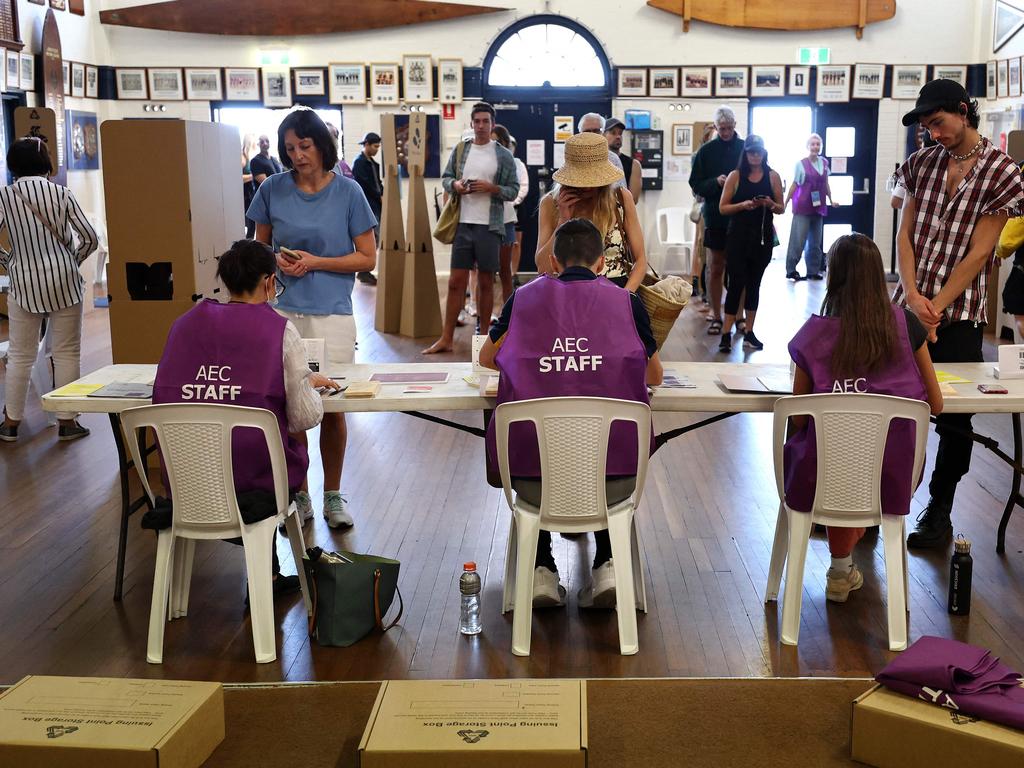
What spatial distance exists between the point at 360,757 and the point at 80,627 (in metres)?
1.46

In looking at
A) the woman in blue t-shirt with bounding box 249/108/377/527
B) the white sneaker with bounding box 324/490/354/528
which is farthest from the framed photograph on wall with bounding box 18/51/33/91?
the white sneaker with bounding box 324/490/354/528

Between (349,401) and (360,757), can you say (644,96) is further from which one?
(360,757)

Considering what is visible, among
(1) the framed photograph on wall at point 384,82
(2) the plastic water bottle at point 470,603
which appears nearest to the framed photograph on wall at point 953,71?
(1) the framed photograph on wall at point 384,82

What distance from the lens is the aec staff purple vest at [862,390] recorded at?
3.16 metres

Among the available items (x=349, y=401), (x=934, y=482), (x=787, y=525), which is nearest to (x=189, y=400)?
(x=349, y=401)

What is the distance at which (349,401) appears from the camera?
3.46 meters

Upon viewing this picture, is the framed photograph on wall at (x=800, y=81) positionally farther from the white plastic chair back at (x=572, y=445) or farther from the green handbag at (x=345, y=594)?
the green handbag at (x=345, y=594)

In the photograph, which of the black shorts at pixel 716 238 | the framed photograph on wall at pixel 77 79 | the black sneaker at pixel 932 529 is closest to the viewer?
the black sneaker at pixel 932 529

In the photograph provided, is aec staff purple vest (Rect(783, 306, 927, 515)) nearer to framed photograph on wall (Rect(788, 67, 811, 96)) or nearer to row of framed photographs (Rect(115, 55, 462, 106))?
row of framed photographs (Rect(115, 55, 462, 106))

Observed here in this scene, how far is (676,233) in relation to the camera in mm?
13305

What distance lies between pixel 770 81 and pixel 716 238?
211 inches

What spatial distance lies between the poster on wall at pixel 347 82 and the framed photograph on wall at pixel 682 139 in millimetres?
3574

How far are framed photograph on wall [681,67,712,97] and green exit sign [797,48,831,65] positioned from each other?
1.05m

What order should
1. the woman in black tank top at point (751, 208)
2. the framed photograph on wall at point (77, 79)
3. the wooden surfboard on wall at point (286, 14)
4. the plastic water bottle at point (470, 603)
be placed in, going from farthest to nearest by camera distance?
the wooden surfboard on wall at point (286, 14), the framed photograph on wall at point (77, 79), the woman in black tank top at point (751, 208), the plastic water bottle at point (470, 603)
